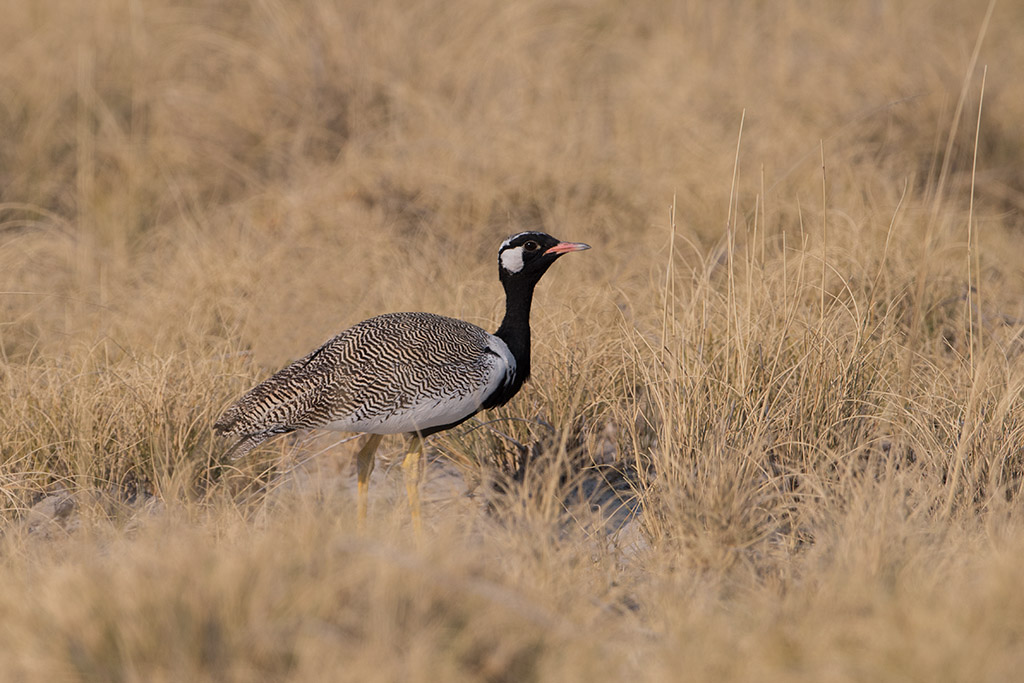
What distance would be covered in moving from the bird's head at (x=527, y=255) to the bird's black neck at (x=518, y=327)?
27 millimetres

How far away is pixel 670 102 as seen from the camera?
7141mm

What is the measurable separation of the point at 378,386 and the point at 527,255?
83 cm

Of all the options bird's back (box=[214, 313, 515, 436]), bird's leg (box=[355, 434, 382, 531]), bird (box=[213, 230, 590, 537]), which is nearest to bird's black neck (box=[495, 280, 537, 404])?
bird (box=[213, 230, 590, 537])

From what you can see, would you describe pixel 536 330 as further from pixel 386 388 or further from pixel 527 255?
pixel 386 388

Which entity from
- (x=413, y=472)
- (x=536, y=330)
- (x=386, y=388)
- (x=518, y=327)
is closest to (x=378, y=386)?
(x=386, y=388)

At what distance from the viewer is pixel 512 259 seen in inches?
172

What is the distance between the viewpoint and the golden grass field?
103 inches

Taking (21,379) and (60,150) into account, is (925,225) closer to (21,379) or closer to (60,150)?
(21,379)

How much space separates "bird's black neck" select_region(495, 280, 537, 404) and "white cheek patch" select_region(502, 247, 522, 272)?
0.17 feet

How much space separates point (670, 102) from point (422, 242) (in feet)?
6.26

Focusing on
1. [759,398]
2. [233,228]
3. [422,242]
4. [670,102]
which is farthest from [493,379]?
[670,102]

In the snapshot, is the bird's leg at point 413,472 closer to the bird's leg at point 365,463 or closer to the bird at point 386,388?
the bird at point 386,388

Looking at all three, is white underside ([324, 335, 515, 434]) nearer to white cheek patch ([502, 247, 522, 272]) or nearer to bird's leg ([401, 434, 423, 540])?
bird's leg ([401, 434, 423, 540])

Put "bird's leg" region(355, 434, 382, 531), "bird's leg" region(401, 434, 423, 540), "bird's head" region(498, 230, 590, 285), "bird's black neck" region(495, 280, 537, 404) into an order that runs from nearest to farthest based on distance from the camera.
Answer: "bird's leg" region(401, 434, 423, 540), "bird's leg" region(355, 434, 382, 531), "bird's black neck" region(495, 280, 537, 404), "bird's head" region(498, 230, 590, 285)
